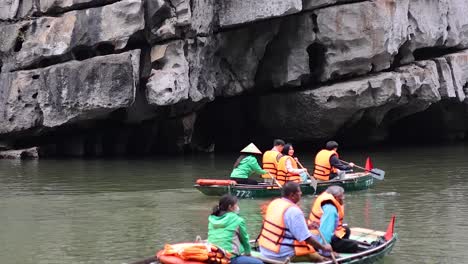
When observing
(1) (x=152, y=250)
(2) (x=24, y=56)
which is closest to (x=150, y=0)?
(2) (x=24, y=56)

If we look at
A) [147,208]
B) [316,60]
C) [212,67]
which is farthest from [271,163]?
[316,60]

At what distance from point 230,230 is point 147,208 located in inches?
324

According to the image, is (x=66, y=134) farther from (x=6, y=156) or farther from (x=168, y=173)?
(x=168, y=173)

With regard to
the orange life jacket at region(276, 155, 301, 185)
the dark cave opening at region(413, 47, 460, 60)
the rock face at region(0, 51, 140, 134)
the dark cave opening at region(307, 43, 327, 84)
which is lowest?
the orange life jacket at region(276, 155, 301, 185)

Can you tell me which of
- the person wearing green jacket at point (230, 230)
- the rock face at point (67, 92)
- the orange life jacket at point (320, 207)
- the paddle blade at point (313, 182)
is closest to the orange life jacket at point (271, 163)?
the paddle blade at point (313, 182)

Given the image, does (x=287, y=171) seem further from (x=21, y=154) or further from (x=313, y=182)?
(x=21, y=154)

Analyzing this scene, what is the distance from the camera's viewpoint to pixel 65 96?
1072 inches

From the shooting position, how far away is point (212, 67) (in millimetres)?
30391

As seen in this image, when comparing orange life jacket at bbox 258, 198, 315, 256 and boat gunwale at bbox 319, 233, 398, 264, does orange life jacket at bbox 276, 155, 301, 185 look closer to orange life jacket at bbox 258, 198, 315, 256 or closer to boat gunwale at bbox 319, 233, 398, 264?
boat gunwale at bbox 319, 233, 398, 264

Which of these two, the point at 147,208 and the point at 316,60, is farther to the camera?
the point at 316,60

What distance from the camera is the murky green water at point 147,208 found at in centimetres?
1356

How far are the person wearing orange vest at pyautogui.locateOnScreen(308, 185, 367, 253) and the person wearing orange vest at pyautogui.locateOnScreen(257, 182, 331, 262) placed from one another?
481 mm

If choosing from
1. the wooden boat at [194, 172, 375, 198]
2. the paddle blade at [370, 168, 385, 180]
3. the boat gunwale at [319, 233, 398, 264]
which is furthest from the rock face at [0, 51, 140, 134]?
the boat gunwale at [319, 233, 398, 264]

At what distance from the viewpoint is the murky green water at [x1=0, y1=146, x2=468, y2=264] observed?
13562 mm
